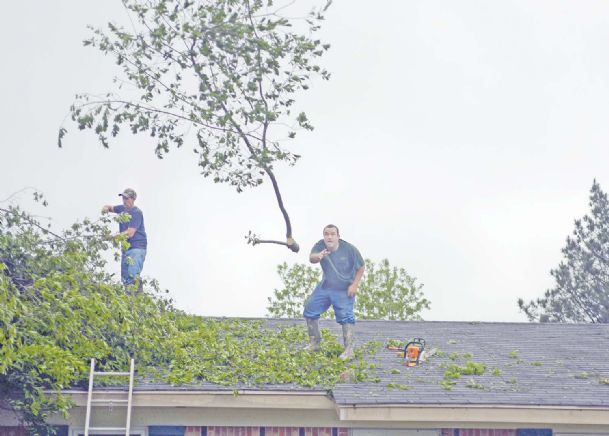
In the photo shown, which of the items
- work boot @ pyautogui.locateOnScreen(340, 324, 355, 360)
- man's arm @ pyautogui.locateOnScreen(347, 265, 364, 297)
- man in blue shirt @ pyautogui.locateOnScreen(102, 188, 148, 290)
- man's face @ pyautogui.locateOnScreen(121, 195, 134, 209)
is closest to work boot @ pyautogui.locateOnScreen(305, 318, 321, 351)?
work boot @ pyautogui.locateOnScreen(340, 324, 355, 360)

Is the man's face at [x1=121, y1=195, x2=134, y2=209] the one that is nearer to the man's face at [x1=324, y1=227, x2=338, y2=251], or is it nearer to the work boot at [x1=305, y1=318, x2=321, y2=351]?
the man's face at [x1=324, y1=227, x2=338, y2=251]

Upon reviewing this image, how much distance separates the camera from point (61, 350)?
10508 mm

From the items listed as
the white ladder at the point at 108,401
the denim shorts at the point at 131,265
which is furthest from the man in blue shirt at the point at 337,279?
the white ladder at the point at 108,401

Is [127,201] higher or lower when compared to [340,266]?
higher

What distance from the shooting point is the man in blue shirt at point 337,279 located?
12.6 m

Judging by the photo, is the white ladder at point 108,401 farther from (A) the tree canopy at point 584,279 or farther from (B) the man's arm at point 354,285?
(A) the tree canopy at point 584,279

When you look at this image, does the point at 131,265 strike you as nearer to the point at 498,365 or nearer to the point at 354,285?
the point at 354,285

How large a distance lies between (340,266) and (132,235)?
3437 mm

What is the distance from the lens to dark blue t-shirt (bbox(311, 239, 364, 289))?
12.7 meters

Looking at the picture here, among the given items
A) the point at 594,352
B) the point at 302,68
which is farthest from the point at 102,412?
the point at 594,352

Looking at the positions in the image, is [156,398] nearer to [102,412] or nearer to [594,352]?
[102,412]

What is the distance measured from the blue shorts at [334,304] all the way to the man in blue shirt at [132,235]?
9.41 feet

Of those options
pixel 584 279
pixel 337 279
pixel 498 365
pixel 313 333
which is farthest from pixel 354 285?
pixel 584 279

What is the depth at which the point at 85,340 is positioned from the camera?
1113cm
